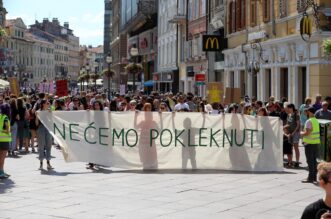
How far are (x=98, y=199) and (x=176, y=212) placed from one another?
1752mm

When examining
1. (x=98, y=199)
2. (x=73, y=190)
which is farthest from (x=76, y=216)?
(x=73, y=190)

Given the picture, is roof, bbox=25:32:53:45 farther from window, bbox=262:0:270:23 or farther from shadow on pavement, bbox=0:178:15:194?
shadow on pavement, bbox=0:178:15:194

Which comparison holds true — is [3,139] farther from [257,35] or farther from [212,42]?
[212,42]

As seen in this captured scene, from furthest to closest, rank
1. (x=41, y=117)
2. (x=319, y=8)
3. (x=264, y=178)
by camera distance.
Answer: (x=319, y=8) → (x=41, y=117) → (x=264, y=178)

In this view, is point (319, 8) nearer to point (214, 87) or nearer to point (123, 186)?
point (214, 87)

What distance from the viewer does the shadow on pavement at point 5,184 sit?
12414mm

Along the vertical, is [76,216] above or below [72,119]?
below

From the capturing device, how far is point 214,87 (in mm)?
27297

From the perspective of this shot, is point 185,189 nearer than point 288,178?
Yes

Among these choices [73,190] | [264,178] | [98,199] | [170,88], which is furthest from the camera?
[170,88]

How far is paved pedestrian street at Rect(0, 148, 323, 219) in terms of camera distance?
10.1m

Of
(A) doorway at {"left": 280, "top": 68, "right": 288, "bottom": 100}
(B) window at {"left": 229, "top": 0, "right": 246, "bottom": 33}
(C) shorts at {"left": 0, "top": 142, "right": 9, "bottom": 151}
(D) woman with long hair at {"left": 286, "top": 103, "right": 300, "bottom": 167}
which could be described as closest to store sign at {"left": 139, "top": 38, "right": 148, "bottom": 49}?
(B) window at {"left": 229, "top": 0, "right": 246, "bottom": 33}

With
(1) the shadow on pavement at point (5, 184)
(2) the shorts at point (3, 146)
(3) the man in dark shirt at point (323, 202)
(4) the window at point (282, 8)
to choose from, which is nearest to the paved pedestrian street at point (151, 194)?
(1) the shadow on pavement at point (5, 184)

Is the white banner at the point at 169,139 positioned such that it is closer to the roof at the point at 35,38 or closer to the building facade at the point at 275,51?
the building facade at the point at 275,51
